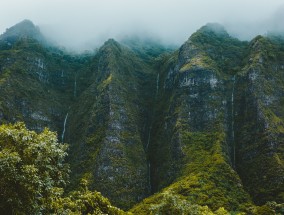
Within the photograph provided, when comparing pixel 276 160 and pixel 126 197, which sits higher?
pixel 276 160

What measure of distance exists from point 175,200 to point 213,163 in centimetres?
11828

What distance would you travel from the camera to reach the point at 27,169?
28453 millimetres

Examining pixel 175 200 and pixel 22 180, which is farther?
pixel 175 200

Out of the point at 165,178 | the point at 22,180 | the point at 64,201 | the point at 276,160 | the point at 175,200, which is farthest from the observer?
the point at 165,178

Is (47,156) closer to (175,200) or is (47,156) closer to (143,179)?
(175,200)

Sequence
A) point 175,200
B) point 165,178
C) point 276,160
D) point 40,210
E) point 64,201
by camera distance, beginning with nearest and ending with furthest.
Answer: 1. point 40,210
2. point 64,201
3. point 175,200
4. point 276,160
5. point 165,178

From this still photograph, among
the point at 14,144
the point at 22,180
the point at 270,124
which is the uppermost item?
the point at 270,124

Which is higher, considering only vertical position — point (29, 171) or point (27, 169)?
point (27, 169)

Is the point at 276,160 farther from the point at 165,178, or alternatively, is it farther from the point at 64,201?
the point at 64,201

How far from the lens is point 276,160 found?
579 feet

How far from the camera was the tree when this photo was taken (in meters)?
28.5

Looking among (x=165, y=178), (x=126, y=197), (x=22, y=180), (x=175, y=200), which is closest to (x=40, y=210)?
(x=22, y=180)

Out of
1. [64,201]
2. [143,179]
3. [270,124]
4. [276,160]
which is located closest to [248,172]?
[276,160]

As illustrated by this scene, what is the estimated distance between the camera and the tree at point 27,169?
93.4 ft
